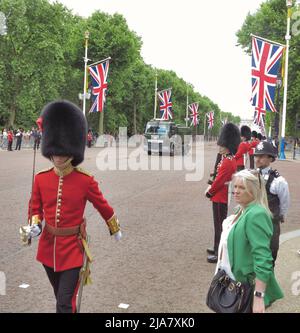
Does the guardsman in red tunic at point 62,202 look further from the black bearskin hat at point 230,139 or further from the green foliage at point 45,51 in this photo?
the green foliage at point 45,51

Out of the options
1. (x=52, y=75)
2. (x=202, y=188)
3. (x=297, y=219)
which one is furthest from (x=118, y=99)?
(x=297, y=219)

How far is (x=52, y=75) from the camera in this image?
45875mm

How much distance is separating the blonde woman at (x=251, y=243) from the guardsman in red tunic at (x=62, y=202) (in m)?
1.09

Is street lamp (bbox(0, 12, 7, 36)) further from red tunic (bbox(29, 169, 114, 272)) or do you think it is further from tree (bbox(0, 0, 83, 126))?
red tunic (bbox(29, 169, 114, 272))

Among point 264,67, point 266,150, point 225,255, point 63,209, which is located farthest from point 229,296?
point 264,67

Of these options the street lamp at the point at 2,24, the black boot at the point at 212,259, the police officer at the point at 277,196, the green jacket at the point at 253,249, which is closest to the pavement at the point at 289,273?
the police officer at the point at 277,196

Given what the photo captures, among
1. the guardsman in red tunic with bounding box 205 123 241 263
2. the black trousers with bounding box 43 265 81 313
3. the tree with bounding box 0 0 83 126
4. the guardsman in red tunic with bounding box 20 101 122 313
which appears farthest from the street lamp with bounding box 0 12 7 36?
the black trousers with bounding box 43 265 81 313

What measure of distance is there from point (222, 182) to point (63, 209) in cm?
304

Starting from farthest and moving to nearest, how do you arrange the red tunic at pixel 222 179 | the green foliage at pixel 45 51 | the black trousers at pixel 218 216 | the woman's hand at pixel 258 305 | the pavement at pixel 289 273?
the green foliage at pixel 45 51 < the black trousers at pixel 218 216 < the red tunic at pixel 222 179 < the pavement at pixel 289 273 < the woman's hand at pixel 258 305

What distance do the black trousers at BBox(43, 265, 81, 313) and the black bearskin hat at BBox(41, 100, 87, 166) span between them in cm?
84

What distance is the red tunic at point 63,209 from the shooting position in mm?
3568
